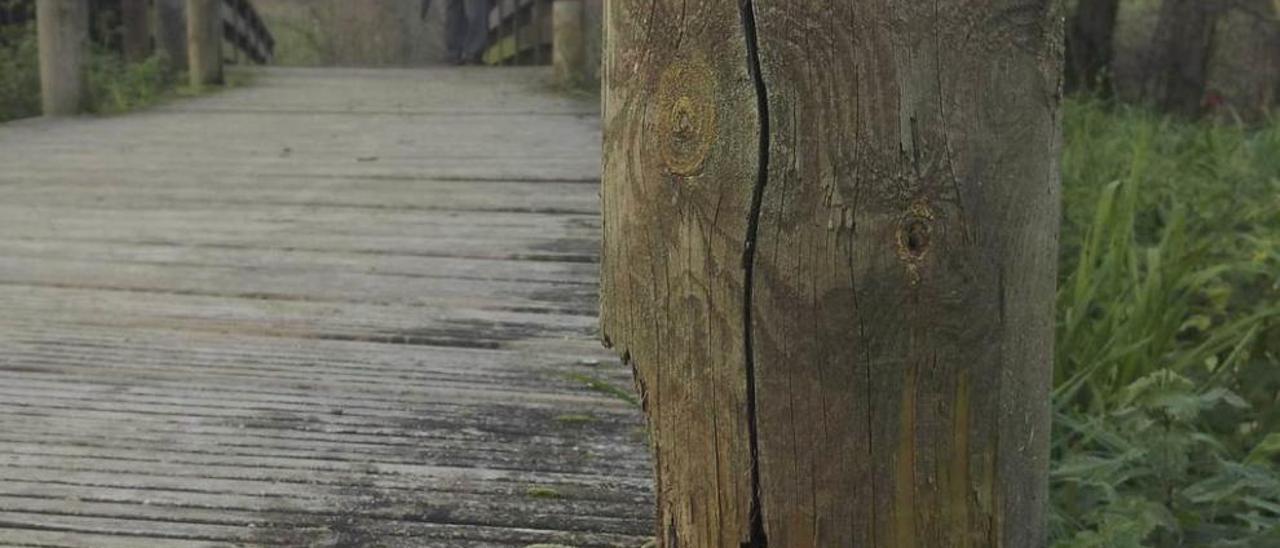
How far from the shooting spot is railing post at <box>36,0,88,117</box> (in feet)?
22.4

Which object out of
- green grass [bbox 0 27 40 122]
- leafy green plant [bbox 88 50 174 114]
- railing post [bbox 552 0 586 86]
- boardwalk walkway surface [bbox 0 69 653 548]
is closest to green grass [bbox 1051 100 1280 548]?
boardwalk walkway surface [bbox 0 69 653 548]

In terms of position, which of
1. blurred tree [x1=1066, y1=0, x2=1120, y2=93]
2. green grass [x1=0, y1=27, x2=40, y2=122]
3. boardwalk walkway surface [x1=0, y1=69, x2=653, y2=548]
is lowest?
boardwalk walkway surface [x1=0, y1=69, x2=653, y2=548]

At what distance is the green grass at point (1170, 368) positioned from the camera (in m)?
1.87

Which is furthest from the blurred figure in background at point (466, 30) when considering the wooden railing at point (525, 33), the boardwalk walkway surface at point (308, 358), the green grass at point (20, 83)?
the boardwalk walkway surface at point (308, 358)

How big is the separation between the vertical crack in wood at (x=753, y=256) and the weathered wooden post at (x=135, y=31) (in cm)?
824

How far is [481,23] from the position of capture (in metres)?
11.9

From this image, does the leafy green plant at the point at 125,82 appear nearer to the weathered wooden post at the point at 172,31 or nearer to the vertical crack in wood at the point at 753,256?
the weathered wooden post at the point at 172,31

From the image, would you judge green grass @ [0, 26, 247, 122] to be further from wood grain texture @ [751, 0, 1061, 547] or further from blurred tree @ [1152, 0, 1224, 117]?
wood grain texture @ [751, 0, 1061, 547]

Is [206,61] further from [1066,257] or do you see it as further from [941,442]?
[941,442]

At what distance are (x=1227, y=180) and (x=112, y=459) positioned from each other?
3565mm

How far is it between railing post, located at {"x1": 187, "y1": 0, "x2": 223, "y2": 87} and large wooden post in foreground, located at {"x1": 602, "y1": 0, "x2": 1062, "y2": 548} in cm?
757

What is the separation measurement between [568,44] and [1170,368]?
6.36 metres

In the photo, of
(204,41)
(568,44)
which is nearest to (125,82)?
(204,41)

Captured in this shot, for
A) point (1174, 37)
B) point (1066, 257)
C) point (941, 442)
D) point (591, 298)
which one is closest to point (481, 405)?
point (591, 298)
